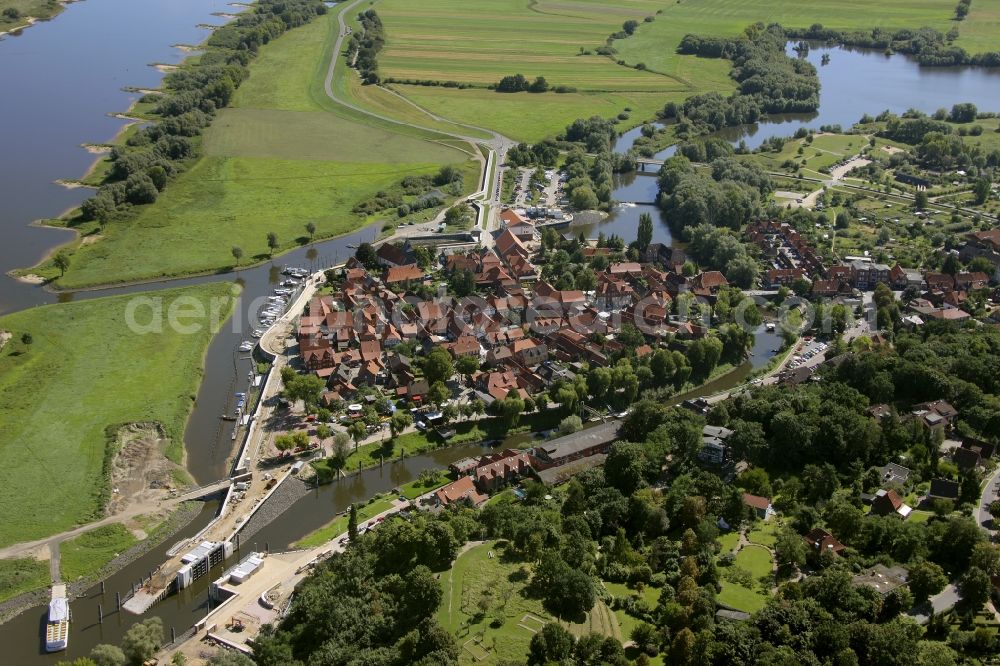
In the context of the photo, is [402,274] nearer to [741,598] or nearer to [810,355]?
[810,355]

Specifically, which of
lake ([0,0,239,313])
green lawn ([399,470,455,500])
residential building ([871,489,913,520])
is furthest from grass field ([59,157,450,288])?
residential building ([871,489,913,520])

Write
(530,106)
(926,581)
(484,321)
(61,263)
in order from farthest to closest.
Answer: (530,106), (61,263), (484,321), (926,581)

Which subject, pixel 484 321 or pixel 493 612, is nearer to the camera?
pixel 493 612

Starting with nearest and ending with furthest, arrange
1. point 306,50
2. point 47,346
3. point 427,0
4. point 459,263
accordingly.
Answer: point 47,346 < point 459,263 < point 306,50 < point 427,0

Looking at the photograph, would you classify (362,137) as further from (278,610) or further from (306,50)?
(278,610)

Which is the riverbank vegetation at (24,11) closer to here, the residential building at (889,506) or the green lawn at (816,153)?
the green lawn at (816,153)

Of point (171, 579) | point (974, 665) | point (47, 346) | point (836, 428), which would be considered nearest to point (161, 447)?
point (171, 579)

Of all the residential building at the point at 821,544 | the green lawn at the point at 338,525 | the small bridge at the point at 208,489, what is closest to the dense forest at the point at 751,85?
the green lawn at the point at 338,525

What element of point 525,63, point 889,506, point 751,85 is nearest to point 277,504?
point 889,506

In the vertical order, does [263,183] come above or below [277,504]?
above
